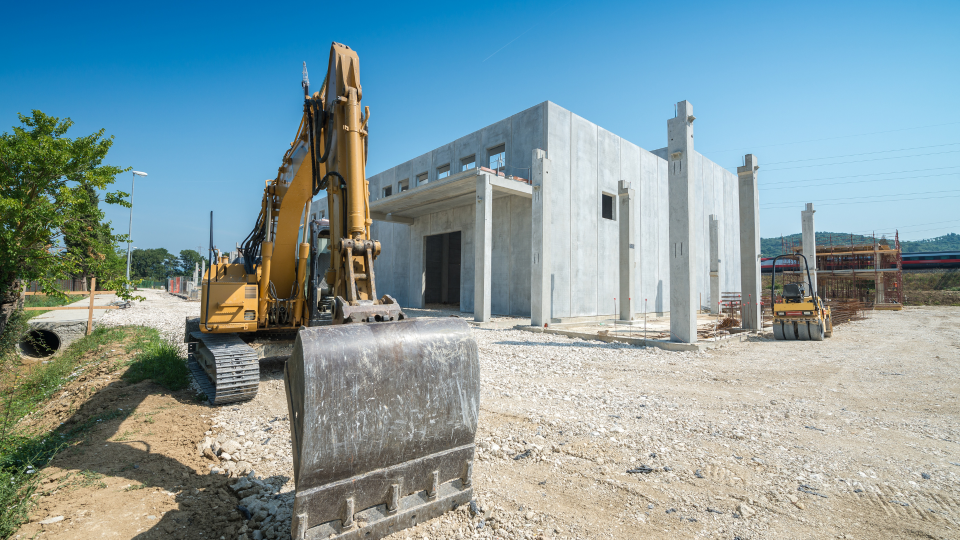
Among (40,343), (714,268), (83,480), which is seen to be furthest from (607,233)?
(40,343)

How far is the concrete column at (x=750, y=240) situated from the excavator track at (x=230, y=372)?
47.0ft

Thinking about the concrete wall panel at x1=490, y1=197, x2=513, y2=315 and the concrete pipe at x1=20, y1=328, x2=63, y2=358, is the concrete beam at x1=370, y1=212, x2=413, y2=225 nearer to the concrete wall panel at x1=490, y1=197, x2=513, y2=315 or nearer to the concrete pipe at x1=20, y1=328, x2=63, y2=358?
the concrete wall panel at x1=490, y1=197, x2=513, y2=315

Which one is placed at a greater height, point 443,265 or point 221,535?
point 443,265

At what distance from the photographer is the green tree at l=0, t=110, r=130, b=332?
600 cm

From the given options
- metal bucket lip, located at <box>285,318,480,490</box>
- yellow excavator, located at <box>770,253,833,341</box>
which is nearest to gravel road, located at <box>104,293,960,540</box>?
metal bucket lip, located at <box>285,318,480,490</box>

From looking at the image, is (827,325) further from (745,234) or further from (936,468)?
(936,468)

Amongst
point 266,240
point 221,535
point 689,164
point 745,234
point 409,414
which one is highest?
point 689,164

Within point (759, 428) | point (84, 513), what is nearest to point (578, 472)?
point (759, 428)

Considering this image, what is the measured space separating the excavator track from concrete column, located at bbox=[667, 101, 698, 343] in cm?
923

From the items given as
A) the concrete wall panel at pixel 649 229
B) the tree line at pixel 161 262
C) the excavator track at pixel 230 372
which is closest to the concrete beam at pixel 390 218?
the concrete wall panel at pixel 649 229

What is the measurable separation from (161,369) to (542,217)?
10643mm

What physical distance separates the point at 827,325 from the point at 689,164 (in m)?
7.19

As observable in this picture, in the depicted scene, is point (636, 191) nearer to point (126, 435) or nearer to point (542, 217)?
point (542, 217)

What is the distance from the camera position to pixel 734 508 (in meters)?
2.89
